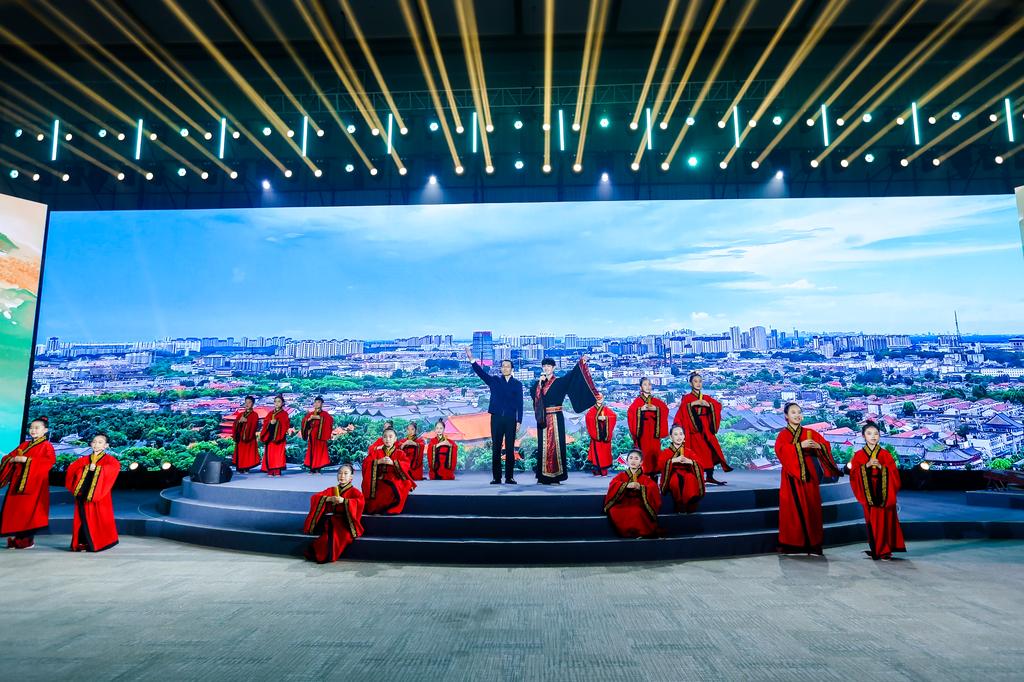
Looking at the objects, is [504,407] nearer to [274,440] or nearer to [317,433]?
[317,433]

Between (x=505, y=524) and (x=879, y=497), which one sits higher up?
(x=879, y=497)

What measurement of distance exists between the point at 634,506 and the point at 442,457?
10.6 ft

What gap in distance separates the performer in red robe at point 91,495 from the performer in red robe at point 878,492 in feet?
21.8

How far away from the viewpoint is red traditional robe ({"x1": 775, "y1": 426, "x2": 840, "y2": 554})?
4418 mm

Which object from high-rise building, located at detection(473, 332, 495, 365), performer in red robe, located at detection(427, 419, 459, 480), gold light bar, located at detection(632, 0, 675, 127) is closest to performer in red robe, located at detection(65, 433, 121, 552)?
performer in red robe, located at detection(427, 419, 459, 480)

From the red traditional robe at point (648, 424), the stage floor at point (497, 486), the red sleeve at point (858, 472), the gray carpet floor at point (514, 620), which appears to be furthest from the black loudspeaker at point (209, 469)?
the red sleeve at point (858, 472)

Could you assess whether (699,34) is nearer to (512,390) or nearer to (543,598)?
(512,390)

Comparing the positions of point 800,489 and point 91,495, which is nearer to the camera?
point 800,489

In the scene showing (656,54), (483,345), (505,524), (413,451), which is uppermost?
A: (656,54)

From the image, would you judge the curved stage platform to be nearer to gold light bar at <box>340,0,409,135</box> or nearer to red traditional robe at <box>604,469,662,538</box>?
red traditional robe at <box>604,469,662,538</box>

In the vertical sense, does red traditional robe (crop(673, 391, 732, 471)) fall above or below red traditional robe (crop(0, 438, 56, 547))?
above

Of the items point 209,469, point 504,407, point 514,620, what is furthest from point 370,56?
point 514,620

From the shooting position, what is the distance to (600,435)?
7035mm

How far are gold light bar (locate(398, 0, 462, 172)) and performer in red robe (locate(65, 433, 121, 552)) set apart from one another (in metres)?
5.41
